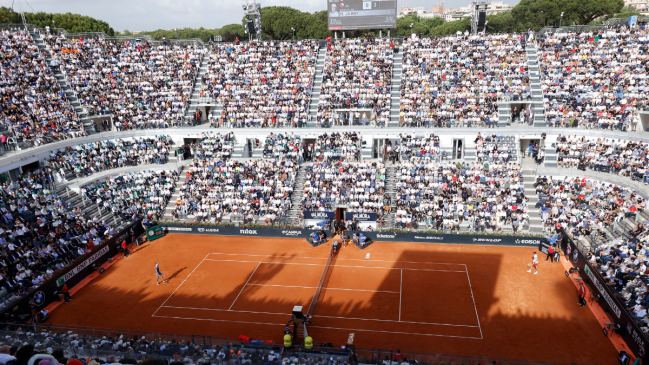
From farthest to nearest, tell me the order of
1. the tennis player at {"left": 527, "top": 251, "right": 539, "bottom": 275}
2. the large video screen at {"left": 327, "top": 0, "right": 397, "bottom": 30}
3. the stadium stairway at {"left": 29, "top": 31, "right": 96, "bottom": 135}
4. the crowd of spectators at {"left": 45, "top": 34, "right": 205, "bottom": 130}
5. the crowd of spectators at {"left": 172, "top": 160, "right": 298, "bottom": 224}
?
the large video screen at {"left": 327, "top": 0, "right": 397, "bottom": 30}
the crowd of spectators at {"left": 45, "top": 34, "right": 205, "bottom": 130}
the stadium stairway at {"left": 29, "top": 31, "right": 96, "bottom": 135}
the crowd of spectators at {"left": 172, "top": 160, "right": 298, "bottom": 224}
the tennis player at {"left": 527, "top": 251, "right": 539, "bottom": 275}

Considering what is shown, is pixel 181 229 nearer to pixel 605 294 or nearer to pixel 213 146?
pixel 213 146

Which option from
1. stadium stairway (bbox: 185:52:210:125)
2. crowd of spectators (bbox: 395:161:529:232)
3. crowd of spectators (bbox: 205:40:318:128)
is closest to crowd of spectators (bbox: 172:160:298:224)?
crowd of spectators (bbox: 205:40:318:128)

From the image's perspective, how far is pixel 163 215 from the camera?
1443 inches

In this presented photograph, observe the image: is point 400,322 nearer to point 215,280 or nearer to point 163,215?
point 215,280

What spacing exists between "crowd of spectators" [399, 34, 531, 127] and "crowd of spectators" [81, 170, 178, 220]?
932 inches

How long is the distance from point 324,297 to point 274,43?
34.9 meters

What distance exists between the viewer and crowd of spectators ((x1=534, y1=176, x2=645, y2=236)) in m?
29.2

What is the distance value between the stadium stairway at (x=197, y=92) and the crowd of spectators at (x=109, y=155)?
3.41 meters

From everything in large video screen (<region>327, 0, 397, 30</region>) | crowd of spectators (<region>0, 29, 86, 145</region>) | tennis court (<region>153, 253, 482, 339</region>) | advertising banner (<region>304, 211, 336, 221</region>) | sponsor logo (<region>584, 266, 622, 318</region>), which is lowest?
tennis court (<region>153, 253, 482, 339</region>)

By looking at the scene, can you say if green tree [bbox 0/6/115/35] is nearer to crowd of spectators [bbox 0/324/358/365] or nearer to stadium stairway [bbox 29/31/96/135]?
stadium stairway [bbox 29/31/96/135]

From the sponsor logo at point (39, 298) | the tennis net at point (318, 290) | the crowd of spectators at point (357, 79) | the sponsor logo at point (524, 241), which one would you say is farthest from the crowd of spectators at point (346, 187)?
the sponsor logo at point (39, 298)

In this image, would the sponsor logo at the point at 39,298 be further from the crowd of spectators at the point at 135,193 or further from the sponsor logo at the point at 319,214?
the sponsor logo at the point at 319,214

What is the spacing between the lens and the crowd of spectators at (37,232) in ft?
84.3

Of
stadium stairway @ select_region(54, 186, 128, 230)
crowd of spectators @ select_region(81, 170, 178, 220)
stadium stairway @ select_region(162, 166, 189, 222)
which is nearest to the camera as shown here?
stadium stairway @ select_region(54, 186, 128, 230)
